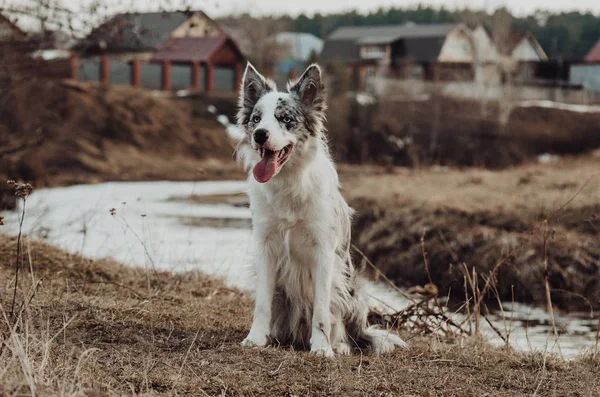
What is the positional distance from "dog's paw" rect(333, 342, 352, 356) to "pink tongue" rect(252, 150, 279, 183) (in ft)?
5.17

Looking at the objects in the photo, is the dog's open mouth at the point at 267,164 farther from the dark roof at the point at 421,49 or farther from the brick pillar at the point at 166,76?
the dark roof at the point at 421,49

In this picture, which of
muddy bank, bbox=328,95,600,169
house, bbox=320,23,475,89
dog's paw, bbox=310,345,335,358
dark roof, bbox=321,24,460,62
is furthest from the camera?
dark roof, bbox=321,24,460,62

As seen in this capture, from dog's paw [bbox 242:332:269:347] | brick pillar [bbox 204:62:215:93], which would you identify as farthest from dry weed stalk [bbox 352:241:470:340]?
brick pillar [bbox 204:62:215:93]

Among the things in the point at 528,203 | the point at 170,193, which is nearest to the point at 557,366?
the point at 528,203

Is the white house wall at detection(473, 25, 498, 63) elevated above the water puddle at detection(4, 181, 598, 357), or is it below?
above

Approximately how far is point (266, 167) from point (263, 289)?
103cm

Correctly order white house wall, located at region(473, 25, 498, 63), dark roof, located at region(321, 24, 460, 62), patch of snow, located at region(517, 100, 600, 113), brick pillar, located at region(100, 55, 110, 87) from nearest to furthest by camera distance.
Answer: brick pillar, located at region(100, 55, 110, 87)
patch of snow, located at region(517, 100, 600, 113)
white house wall, located at region(473, 25, 498, 63)
dark roof, located at region(321, 24, 460, 62)

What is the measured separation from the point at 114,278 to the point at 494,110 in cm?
4156

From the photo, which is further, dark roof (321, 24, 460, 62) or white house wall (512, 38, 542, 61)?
dark roof (321, 24, 460, 62)

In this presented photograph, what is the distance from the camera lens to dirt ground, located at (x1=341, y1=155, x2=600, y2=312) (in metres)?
14.0

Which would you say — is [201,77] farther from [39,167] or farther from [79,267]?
[79,267]

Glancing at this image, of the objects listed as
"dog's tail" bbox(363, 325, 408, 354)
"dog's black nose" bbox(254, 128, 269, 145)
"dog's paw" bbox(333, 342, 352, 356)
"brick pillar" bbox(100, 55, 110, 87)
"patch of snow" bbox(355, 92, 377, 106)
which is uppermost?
"dog's black nose" bbox(254, 128, 269, 145)

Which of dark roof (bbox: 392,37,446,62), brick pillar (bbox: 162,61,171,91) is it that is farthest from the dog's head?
dark roof (bbox: 392,37,446,62)

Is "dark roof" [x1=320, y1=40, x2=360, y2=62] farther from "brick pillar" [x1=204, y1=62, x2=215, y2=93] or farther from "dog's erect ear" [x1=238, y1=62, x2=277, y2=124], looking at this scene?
"dog's erect ear" [x1=238, y1=62, x2=277, y2=124]
